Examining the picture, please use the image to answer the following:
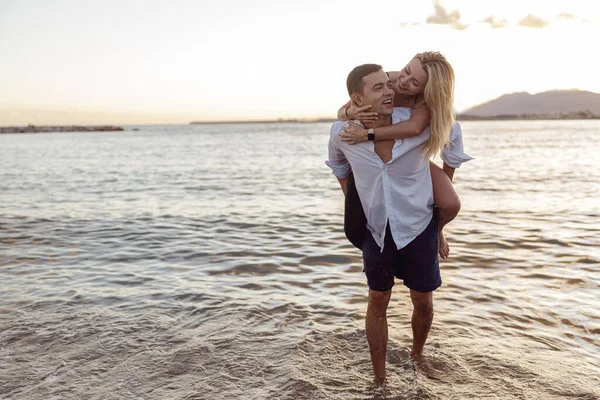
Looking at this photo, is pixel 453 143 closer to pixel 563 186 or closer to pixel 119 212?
pixel 119 212

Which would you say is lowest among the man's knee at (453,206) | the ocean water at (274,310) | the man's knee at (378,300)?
the ocean water at (274,310)

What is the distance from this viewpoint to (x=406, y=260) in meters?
3.76

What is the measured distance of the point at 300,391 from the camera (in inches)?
157

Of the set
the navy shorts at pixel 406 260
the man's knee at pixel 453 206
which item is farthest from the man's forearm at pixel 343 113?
the man's knee at pixel 453 206

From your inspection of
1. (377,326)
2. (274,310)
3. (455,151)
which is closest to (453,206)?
(455,151)

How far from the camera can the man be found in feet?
11.2

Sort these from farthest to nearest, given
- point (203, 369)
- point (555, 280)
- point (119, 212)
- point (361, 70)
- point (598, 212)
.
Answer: point (119, 212), point (598, 212), point (555, 280), point (203, 369), point (361, 70)

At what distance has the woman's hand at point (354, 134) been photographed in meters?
3.42

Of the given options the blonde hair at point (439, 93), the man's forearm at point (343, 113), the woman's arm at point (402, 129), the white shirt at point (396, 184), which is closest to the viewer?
the blonde hair at point (439, 93)

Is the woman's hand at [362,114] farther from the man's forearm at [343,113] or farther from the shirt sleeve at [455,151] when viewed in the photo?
the shirt sleeve at [455,151]

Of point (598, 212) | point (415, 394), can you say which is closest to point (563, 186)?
point (598, 212)

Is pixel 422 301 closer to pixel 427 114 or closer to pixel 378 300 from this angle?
pixel 378 300

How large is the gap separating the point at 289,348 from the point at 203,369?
0.88m

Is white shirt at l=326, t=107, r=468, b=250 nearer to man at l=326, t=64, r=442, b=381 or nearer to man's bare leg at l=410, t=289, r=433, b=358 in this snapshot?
man at l=326, t=64, r=442, b=381
